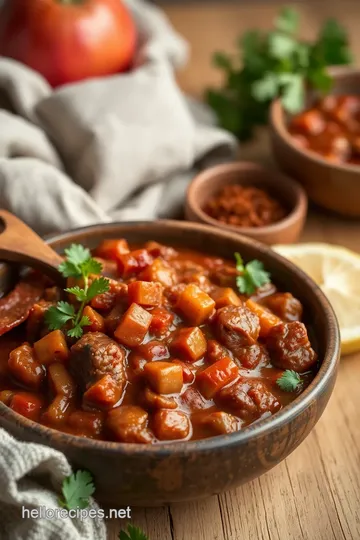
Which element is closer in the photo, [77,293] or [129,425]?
[129,425]

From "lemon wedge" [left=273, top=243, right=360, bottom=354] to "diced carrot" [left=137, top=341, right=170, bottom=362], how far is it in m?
0.83

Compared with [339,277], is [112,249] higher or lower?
higher

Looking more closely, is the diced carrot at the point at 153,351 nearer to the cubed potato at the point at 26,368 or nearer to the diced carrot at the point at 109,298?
the diced carrot at the point at 109,298

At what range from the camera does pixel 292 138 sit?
4.00m

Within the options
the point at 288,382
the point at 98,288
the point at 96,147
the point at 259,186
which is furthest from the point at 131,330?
the point at 259,186

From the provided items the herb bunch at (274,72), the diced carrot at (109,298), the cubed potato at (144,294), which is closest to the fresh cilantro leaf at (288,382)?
the cubed potato at (144,294)

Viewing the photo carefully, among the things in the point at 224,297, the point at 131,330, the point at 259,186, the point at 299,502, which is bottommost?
the point at 299,502

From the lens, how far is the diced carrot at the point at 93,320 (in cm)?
254

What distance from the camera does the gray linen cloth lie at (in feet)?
11.1

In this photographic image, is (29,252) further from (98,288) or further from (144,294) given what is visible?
(144,294)

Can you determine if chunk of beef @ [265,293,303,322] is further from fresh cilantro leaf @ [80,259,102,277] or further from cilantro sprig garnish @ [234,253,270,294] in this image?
fresh cilantro leaf @ [80,259,102,277]

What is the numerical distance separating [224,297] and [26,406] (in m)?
0.77

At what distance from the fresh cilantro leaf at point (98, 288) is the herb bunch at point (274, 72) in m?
1.91

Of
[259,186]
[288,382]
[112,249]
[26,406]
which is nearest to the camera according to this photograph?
[26,406]
